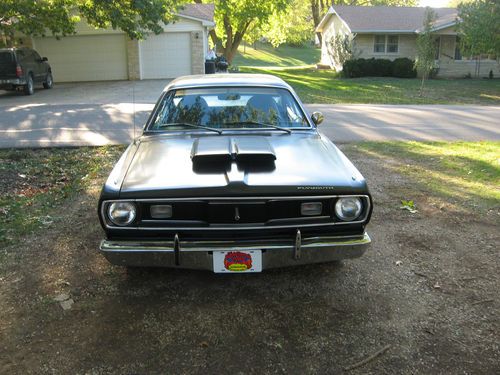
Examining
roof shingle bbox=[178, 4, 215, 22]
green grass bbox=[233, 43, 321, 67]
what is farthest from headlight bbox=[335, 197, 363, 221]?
green grass bbox=[233, 43, 321, 67]

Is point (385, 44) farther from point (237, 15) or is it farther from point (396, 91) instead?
point (396, 91)

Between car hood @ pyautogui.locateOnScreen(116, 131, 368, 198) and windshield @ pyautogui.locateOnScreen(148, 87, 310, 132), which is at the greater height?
windshield @ pyautogui.locateOnScreen(148, 87, 310, 132)

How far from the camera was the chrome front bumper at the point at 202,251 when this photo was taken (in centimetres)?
329

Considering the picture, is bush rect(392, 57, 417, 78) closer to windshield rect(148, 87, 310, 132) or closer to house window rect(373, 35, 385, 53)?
→ house window rect(373, 35, 385, 53)

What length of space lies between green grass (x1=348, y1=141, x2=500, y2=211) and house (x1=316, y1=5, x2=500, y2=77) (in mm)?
21486

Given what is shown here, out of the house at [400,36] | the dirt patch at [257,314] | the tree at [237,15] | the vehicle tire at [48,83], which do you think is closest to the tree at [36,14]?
the vehicle tire at [48,83]

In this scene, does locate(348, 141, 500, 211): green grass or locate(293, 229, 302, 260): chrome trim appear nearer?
locate(293, 229, 302, 260): chrome trim

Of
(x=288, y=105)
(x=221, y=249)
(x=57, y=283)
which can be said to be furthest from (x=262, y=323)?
(x=288, y=105)

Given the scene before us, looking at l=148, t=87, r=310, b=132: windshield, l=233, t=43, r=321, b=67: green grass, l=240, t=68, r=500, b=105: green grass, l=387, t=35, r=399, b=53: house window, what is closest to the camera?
l=148, t=87, r=310, b=132: windshield

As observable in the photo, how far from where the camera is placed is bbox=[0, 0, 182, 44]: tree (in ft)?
53.5

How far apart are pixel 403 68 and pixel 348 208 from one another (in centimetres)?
2641

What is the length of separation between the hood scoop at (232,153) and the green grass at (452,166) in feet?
10.5

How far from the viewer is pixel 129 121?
39.7ft

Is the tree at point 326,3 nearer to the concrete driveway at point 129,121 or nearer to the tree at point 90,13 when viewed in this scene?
the tree at point 90,13
